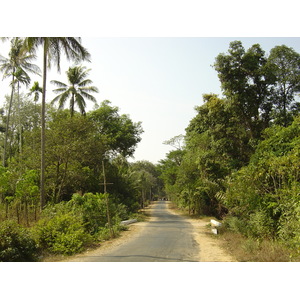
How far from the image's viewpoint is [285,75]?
60.6 feet

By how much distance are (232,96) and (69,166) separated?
1142cm

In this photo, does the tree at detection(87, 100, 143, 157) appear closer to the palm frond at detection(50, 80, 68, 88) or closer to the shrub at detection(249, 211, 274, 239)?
the palm frond at detection(50, 80, 68, 88)

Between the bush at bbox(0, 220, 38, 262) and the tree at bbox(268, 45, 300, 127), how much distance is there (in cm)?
1635

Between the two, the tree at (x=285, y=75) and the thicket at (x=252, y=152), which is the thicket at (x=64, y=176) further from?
the tree at (x=285, y=75)

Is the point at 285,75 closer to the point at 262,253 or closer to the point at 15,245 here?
the point at 262,253

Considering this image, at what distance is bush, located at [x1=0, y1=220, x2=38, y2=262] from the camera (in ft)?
22.8

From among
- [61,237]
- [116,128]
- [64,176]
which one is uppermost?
[116,128]

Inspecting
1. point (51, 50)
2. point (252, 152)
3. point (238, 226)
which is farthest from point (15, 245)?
point (252, 152)

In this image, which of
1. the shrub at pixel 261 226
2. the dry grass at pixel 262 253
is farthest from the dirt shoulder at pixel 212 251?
the shrub at pixel 261 226

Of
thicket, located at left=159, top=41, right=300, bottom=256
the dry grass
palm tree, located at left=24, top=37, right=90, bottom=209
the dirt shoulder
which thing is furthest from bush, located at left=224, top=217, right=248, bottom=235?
palm tree, located at left=24, top=37, right=90, bottom=209

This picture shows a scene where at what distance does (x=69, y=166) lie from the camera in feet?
58.6

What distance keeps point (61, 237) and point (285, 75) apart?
17171 mm

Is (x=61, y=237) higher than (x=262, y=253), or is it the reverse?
(x=61, y=237)
